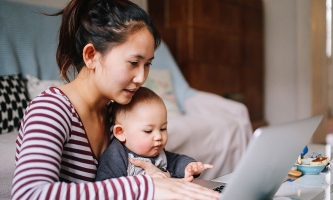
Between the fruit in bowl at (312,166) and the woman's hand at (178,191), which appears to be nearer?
the woman's hand at (178,191)

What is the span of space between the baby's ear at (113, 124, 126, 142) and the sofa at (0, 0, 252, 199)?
1.86ft

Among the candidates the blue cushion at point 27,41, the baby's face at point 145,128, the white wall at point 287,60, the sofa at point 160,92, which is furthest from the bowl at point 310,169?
the white wall at point 287,60

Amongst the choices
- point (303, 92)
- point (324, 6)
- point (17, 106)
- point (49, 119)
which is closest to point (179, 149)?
point (17, 106)

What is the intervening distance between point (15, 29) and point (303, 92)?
3007 millimetres

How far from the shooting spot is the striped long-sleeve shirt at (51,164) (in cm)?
73

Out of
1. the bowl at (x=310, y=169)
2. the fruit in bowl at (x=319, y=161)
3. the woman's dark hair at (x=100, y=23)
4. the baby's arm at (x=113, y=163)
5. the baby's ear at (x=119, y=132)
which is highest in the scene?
the woman's dark hair at (x=100, y=23)

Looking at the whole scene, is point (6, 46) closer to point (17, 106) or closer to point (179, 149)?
point (17, 106)

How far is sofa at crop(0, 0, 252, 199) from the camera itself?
197cm

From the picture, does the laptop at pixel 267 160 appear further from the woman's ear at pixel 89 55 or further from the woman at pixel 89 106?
the woman's ear at pixel 89 55

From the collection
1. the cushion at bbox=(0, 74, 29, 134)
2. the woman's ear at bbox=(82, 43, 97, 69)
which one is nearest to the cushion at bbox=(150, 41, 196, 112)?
the cushion at bbox=(0, 74, 29, 134)

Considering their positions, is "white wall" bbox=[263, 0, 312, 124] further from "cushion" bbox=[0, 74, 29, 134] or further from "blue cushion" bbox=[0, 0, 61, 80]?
"cushion" bbox=[0, 74, 29, 134]

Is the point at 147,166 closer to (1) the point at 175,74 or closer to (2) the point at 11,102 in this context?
(2) the point at 11,102

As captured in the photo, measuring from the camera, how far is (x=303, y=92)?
4.11 meters

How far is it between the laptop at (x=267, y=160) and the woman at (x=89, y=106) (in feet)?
0.31
